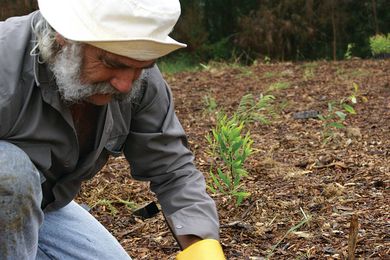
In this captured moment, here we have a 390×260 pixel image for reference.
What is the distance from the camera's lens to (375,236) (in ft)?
9.39

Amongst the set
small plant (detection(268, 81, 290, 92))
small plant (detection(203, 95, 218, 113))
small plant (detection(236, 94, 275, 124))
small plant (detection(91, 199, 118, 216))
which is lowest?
small plant (detection(268, 81, 290, 92))

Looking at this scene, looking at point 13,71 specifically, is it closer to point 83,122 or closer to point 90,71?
point 90,71

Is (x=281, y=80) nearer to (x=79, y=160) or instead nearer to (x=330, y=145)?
(x=330, y=145)

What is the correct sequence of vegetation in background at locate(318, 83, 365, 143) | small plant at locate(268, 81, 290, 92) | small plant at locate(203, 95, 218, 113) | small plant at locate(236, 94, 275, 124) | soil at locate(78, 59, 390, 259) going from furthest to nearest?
small plant at locate(268, 81, 290, 92) → small plant at locate(203, 95, 218, 113) → small plant at locate(236, 94, 275, 124) → vegetation in background at locate(318, 83, 365, 143) → soil at locate(78, 59, 390, 259)

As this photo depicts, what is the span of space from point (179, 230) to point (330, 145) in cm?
238

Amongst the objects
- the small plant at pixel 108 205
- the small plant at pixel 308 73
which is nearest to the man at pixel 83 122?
the small plant at pixel 108 205

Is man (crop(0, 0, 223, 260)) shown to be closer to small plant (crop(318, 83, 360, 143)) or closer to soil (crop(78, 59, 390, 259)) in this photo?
soil (crop(78, 59, 390, 259))

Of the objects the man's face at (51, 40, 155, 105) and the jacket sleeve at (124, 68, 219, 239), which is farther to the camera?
the jacket sleeve at (124, 68, 219, 239)

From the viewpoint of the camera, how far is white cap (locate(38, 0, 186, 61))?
1951 millimetres

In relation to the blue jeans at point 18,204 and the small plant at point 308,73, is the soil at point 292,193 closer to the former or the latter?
the blue jeans at point 18,204

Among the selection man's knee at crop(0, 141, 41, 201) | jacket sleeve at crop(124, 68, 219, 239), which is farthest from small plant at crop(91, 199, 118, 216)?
man's knee at crop(0, 141, 41, 201)

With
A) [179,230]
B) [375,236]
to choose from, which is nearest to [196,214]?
[179,230]

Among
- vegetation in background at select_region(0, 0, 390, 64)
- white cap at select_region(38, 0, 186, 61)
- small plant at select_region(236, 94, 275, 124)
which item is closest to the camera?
white cap at select_region(38, 0, 186, 61)

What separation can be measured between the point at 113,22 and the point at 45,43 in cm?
25
